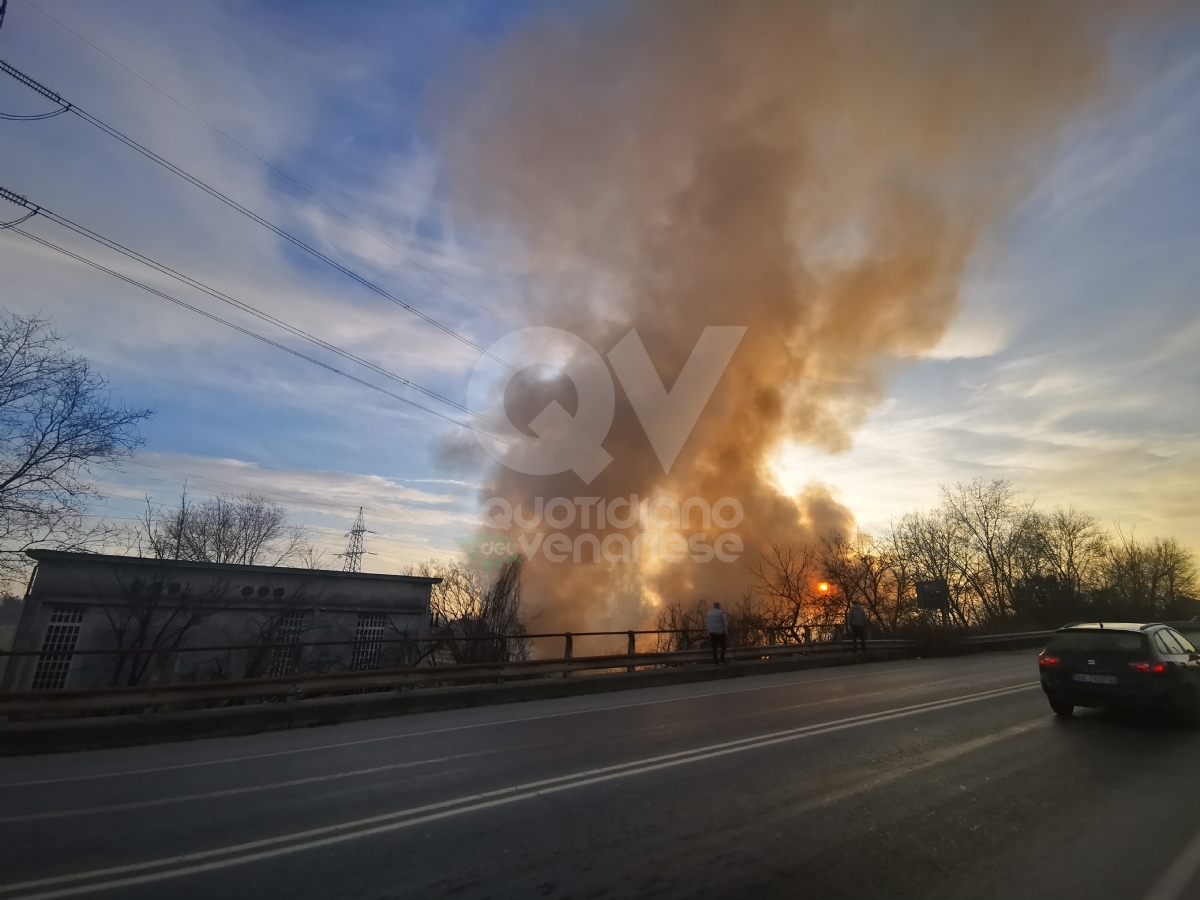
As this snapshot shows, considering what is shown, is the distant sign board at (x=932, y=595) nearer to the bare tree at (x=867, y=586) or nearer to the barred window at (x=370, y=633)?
the bare tree at (x=867, y=586)

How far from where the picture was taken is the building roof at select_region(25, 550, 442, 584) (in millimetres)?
23500

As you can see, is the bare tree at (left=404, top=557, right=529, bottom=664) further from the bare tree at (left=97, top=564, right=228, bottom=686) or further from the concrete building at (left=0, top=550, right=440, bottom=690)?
the bare tree at (left=97, top=564, right=228, bottom=686)

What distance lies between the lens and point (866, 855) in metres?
4.11

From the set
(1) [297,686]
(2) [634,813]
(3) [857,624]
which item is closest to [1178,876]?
(2) [634,813]

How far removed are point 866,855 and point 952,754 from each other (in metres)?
3.60

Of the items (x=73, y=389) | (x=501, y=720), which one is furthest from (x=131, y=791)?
(x=73, y=389)

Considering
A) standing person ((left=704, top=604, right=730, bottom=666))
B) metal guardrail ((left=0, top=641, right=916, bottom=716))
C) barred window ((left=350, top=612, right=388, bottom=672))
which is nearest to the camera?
metal guardrail ((left=0, top=641, right=916, bottom=716))

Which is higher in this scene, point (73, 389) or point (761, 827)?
point (73, 389)

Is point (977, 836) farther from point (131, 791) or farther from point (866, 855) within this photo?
point (131, 791)

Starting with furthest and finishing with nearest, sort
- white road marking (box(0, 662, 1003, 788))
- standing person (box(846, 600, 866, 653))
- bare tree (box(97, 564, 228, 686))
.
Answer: bare tree (box(97, 564, 228, 686)) → standing person (box(846, 600, 866, 653)) → white road marking (box(0, 662, 1003, 788))

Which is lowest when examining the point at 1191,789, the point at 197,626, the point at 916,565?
the point at 1191,789

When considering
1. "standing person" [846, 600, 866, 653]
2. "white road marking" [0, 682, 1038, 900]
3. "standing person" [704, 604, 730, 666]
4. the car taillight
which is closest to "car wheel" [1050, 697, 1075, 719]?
the car taillight

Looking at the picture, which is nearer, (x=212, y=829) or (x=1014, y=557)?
(x=212, y=829)

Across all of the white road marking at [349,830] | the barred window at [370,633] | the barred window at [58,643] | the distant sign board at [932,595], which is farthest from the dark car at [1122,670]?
the barred window at [58,643]
